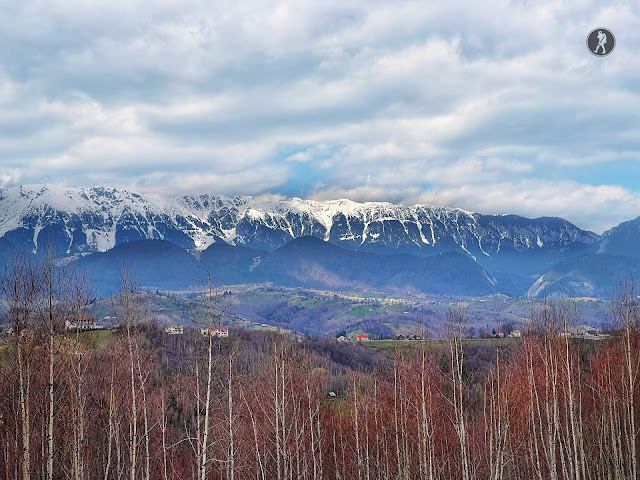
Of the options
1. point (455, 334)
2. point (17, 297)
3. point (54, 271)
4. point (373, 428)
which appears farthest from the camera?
point (373, 428)

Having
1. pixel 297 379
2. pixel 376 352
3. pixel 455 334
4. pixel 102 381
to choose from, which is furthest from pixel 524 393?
pixel 376 352

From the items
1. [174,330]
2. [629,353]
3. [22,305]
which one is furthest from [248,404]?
[174,330]

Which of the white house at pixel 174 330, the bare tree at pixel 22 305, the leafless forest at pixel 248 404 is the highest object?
the bare tree at pixel 22 305

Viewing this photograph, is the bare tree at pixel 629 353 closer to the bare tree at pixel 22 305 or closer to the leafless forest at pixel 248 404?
the leafless forest at pixel 248 404

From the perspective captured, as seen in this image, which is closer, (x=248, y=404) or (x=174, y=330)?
(x=248, y=404)

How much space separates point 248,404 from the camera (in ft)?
131

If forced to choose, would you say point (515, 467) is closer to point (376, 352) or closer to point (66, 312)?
point (66, 312)

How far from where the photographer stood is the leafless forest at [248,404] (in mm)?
26203

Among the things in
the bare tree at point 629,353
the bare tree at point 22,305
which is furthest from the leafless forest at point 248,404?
the bare tree at point 629,353

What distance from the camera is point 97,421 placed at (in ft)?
175

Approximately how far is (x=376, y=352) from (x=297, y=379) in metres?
148

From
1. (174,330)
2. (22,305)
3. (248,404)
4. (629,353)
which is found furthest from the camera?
(174,330)

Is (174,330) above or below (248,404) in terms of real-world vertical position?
below

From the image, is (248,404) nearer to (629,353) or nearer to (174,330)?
(629,353)
